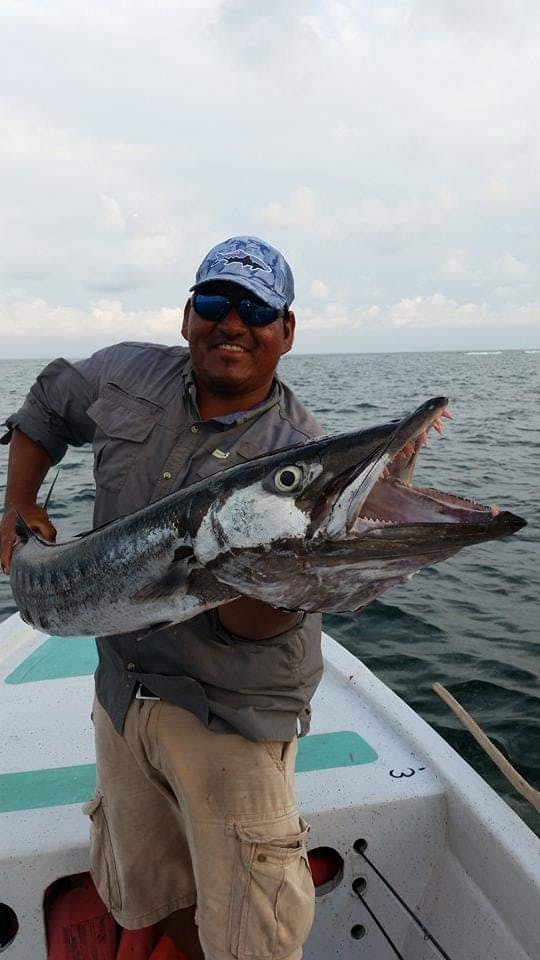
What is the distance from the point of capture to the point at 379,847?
3586 millimetres

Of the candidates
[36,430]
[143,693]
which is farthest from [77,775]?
[36,430]

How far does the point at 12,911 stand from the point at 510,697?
5.08m

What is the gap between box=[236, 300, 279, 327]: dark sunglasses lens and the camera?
2.99 meters

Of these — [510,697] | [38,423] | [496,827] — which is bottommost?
[510,697]

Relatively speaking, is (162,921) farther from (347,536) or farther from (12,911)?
(347,536)

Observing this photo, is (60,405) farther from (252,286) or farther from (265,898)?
(265,898)

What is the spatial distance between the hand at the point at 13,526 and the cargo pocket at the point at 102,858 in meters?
1.29

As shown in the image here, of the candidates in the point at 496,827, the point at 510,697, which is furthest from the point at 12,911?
the point at 510,697

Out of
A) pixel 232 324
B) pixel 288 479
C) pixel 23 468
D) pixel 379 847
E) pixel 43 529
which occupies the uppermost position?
pixel 232 324

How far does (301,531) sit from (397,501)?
1.09 ft

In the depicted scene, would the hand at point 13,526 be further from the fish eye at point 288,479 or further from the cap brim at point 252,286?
the fish eye at point 288,479

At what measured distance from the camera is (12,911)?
135 inches

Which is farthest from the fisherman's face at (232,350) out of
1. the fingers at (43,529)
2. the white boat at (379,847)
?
the white boat at (379,847)

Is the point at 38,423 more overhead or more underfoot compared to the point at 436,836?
more overhead
